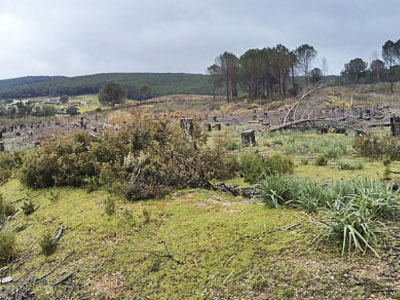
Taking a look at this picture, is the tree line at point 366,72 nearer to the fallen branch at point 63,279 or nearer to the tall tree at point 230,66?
the tall tree at point 230,66

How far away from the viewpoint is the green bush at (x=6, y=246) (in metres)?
4.19

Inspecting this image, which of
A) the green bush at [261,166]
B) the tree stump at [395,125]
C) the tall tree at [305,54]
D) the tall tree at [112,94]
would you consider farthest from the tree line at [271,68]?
the green bush at [261,166]

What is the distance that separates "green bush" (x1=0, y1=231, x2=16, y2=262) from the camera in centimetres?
419

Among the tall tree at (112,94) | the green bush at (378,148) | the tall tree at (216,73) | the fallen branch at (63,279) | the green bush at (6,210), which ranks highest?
the tall tree at (216,73)

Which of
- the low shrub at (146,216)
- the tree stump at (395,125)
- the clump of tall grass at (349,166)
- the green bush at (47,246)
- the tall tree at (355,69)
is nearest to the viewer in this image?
the green bush at (47,246)

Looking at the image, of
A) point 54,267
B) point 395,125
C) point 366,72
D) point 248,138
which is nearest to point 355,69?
point 366,72

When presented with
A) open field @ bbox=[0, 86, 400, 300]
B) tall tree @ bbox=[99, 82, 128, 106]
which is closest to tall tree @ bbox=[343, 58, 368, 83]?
tall tree @ bbox=[99, 82, 128, 106]

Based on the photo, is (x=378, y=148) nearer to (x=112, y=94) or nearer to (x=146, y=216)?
(x=146, y=216)

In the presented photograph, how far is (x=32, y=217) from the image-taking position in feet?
18.2

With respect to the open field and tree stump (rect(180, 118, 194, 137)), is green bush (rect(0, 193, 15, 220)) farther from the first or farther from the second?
tree stump (rect(180, 118, 194, 137))

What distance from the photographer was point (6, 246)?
4215 millimetres

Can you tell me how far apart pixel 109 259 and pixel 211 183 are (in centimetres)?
273

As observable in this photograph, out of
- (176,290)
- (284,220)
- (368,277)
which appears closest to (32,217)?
(176,290)

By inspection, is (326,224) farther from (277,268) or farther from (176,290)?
(176,290)
